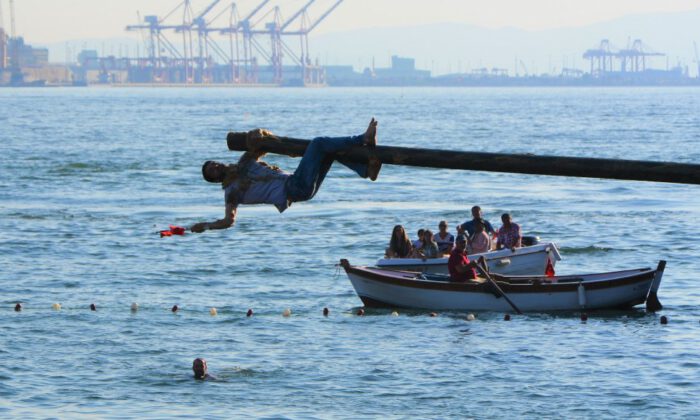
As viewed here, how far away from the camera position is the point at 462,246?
93.2 feet

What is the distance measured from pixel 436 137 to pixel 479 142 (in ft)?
20.1

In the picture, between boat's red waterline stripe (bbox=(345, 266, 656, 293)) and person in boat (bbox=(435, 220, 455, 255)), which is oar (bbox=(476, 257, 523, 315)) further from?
person in boat (bbox=(435, 220, 455, 255))

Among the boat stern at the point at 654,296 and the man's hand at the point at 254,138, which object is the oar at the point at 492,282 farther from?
the man's hand at the point at 254,138

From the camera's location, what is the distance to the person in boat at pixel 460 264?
2839 centimetres

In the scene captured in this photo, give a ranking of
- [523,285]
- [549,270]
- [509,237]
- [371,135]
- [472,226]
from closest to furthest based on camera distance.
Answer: [371,135]
[523,285]
[472,226]
[509,237]
[549,270]

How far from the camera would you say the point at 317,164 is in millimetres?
11102

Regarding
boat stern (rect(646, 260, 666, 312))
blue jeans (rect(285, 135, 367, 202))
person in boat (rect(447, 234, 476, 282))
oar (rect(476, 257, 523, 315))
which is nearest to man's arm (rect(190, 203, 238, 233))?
blue jeans (rect(285, 135, 367, 202))

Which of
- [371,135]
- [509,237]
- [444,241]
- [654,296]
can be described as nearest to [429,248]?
[444,241]

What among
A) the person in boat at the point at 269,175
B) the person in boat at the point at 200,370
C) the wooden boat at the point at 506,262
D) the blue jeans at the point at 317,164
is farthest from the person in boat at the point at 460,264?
the blue jeans at the point at 317,164

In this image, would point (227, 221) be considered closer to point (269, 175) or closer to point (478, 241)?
point (269, 175)

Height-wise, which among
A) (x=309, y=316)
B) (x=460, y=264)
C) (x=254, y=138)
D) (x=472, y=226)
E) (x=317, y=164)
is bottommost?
(x=309, y=316)

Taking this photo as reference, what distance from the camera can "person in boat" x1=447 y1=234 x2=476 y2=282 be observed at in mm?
28391

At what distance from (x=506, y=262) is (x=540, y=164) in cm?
2052

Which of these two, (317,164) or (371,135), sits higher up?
(371,135)
